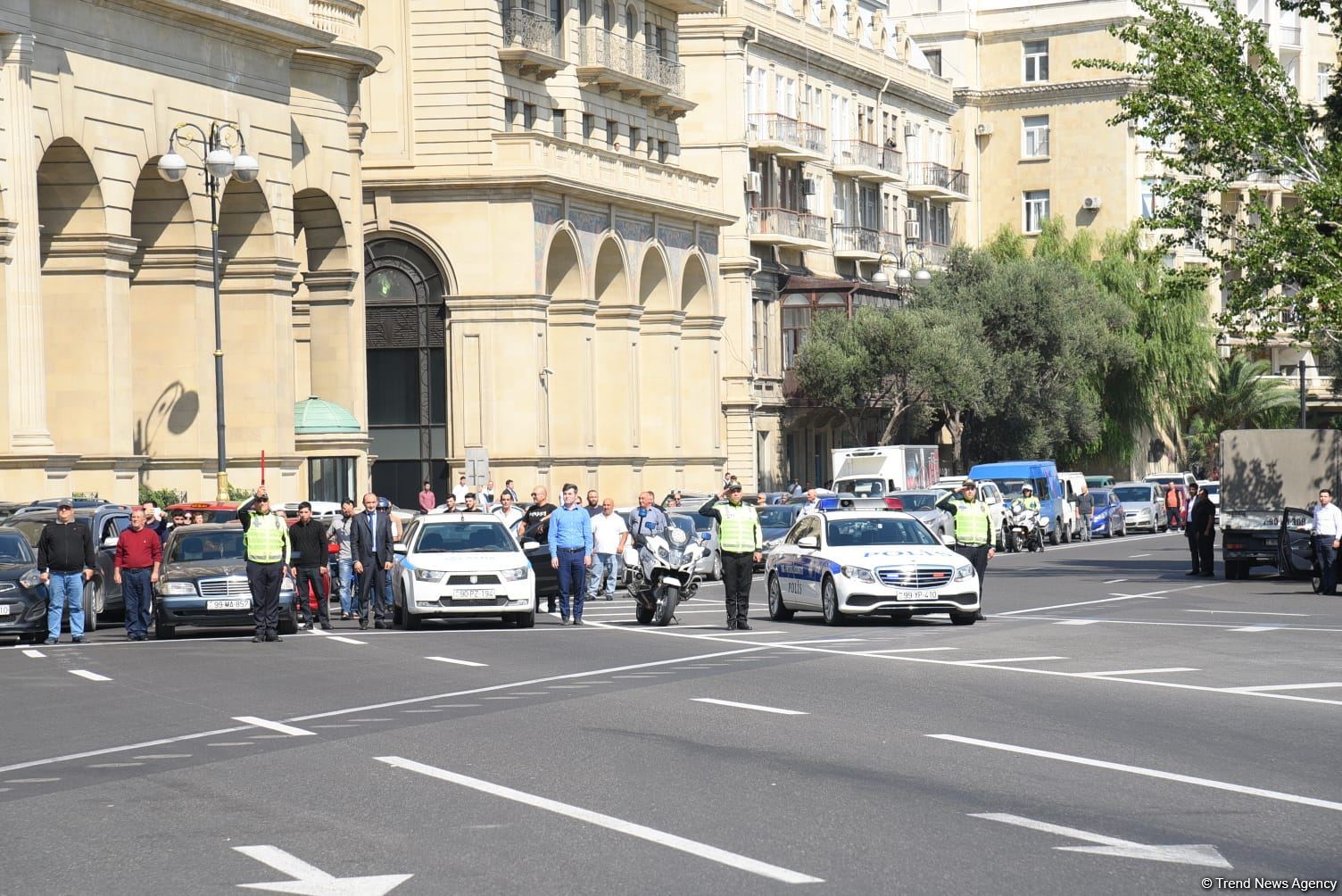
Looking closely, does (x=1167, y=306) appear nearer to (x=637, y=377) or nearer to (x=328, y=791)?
(x=637, y=377)

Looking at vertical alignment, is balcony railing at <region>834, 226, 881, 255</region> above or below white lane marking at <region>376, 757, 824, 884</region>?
above

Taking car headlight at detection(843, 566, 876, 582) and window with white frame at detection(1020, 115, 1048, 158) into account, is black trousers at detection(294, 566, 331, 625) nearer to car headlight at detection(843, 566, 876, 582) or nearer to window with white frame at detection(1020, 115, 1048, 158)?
car headlight at detection(843, 566, 876, 582)

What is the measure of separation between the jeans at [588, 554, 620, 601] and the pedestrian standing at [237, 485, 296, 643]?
10678 millimetres

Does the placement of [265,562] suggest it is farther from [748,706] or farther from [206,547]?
[748,706]

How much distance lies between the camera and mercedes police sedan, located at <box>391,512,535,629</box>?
88.5ft

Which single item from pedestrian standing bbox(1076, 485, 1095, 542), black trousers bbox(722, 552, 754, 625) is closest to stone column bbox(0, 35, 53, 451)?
black trousers bbox(722, 552, 754, 625)

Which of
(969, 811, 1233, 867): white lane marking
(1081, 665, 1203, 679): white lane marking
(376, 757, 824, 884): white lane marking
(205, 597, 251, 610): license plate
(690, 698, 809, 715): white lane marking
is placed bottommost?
(1081, 665, 1203, 679): white lane marking

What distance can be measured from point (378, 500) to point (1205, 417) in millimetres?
66736

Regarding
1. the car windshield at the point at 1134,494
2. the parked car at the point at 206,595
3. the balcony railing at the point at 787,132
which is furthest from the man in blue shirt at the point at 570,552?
the balcony railing at the point at 787,132

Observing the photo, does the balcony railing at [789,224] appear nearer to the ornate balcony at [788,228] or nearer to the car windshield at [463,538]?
the ornate balcony at [788,228]

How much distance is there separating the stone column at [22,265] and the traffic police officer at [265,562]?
13.0 meters

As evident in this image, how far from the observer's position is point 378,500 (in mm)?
29250

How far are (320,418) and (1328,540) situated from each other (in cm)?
2199

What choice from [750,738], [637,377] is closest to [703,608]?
[750,738]
